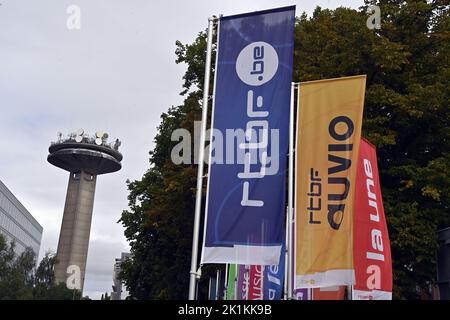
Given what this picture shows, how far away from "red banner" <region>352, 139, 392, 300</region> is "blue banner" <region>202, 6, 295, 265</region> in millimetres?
3629

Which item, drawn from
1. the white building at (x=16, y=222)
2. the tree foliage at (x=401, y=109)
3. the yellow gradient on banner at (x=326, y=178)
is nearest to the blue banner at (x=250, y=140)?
the yellow gradient on banner at (x=326, y=178)

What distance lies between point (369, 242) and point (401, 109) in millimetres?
7031

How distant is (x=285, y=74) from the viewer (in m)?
9.30

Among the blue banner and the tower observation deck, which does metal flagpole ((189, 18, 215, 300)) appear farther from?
the tower observation deck

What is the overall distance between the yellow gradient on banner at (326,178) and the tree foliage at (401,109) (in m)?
6.88

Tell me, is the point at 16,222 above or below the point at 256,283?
above

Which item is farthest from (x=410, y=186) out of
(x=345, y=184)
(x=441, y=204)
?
(x=345, y=184)

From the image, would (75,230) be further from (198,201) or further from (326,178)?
(198,201)

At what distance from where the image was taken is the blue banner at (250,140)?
337 inches

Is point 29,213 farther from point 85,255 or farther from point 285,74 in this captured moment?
point 285,74

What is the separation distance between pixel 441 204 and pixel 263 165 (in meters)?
10.8

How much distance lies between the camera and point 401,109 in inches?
679

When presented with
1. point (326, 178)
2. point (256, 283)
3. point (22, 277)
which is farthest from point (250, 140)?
point (22, 277)
